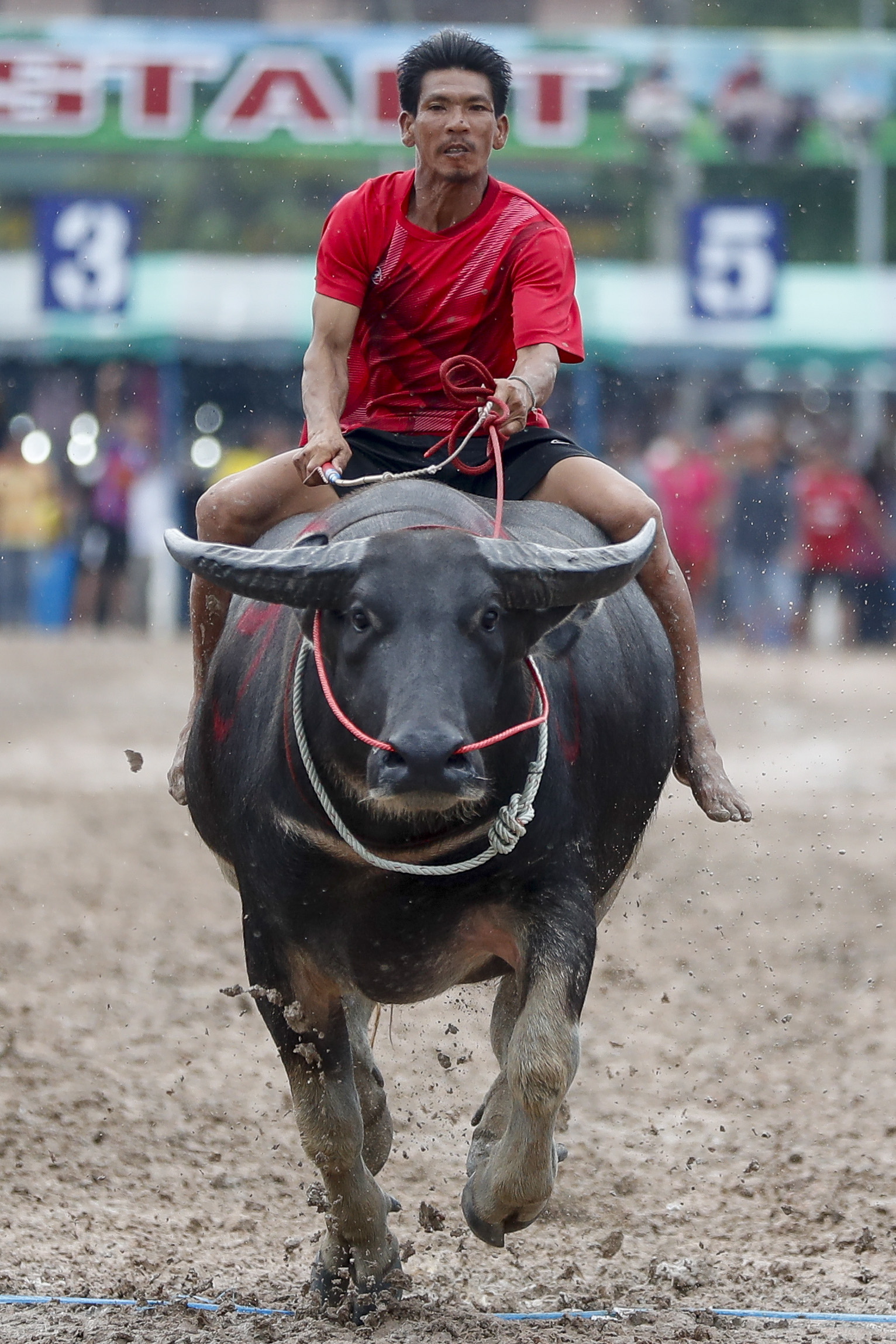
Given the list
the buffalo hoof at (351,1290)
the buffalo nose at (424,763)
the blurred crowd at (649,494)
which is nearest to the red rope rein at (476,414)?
the buffalo nose at (424,763)

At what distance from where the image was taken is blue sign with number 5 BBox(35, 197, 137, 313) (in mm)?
17781

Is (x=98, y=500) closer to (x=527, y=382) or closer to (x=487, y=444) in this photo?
(x=487, y=444)

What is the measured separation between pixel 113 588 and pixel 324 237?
13.8 meters

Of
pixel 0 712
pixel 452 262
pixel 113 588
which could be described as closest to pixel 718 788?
pixel 452 262

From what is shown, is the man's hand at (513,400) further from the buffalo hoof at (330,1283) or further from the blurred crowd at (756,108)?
the blurred crowd at (756,108)

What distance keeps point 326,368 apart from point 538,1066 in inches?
64.4

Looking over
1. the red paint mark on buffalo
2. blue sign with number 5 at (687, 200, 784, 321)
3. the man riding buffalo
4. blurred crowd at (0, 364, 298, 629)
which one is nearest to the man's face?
the man riding buffalo

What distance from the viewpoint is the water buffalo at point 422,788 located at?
11.0ft

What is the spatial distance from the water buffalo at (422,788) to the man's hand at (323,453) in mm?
194

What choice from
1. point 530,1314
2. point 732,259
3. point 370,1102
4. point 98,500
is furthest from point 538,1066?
point 732,259

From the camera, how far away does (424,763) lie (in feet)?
10.0

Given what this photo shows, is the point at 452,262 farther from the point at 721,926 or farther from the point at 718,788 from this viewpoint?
the point at 721,926

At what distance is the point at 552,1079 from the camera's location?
148 inches

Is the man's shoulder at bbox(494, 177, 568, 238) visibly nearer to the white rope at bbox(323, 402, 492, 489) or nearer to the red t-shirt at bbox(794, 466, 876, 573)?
the white rope at bbox(323, 402, 492, 489)
